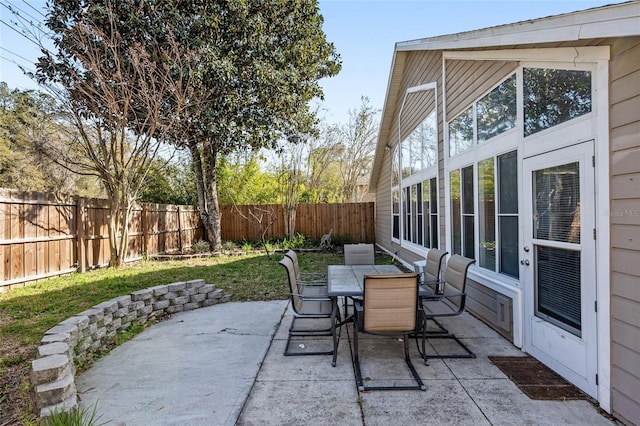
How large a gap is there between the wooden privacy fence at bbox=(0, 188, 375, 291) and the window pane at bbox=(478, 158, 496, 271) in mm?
7223

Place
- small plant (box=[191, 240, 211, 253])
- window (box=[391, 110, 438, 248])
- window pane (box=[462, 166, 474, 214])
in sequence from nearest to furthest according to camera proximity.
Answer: window pane (box=[462, 166, 474, 214])
window (box=[391, 110, 438, 248])
small plant (box=[191, 240, 211, 253])

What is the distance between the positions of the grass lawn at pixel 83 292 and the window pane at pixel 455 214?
2914 mm

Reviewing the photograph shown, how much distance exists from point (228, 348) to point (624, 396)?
327 centimetres

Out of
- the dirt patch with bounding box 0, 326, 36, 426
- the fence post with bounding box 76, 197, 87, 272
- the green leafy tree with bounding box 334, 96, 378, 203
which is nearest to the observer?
the dirt patch with bounding box 0, 326, 36, 426

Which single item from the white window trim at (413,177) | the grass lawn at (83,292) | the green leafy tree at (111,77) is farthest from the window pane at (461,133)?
the green leafy tree at (111,77)

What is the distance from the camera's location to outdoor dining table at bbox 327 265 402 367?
→ 11.0ft

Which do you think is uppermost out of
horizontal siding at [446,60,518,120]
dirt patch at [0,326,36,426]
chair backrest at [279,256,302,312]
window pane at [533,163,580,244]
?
horizontal siding at [446,60,518,120]

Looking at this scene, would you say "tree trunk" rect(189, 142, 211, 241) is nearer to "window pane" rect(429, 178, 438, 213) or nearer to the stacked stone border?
the stacked stone border

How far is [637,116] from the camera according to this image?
2121 millimetres

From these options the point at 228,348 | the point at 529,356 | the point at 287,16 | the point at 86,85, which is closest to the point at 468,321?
the point at 529,356

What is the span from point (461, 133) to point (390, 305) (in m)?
3.12

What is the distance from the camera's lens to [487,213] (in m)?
4.25

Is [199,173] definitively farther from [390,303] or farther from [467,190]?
[390,303]

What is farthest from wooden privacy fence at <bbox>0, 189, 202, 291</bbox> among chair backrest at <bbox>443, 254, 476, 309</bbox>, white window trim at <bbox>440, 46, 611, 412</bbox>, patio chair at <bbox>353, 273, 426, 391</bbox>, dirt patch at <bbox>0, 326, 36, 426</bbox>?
white window trim at <bbox>440, 46, 611, 412</bbox>
